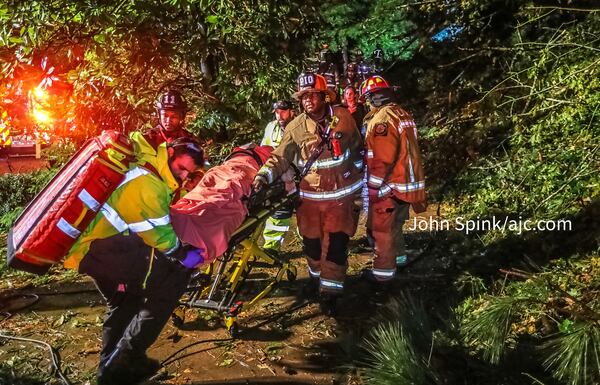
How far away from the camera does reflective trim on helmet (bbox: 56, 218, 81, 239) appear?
2.58m

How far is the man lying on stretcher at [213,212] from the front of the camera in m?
3.12

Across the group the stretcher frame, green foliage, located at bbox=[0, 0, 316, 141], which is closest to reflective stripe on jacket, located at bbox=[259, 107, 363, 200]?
the stretcher frame

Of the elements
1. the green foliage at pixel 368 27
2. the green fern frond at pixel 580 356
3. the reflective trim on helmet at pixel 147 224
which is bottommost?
the green fern frond at pixel 580 356

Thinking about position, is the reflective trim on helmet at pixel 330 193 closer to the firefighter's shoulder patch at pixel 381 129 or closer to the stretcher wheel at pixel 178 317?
the firefighter's shoulder patch at pixel 381 129

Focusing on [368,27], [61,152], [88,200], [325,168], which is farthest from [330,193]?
[61,152]

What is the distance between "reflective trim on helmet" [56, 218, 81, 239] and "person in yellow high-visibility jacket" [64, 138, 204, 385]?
27 cm

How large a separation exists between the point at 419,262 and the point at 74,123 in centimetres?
608

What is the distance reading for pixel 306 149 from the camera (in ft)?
14.0

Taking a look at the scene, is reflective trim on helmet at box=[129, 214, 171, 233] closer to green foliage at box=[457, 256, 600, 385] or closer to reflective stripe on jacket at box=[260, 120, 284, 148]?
green foliage at box=[457, 256, 600, 385]

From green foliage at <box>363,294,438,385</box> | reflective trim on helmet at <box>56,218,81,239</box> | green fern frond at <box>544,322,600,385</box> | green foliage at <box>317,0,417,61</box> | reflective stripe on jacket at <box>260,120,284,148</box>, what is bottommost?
green foliage at <box>363,294,438,385</box>

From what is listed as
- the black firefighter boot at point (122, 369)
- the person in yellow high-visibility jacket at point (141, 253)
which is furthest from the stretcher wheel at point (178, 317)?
the black firefighter boot at point (122, 369)

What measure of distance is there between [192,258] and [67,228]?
0.82m

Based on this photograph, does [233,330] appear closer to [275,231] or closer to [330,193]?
[330,193]

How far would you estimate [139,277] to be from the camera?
3.12 metres
